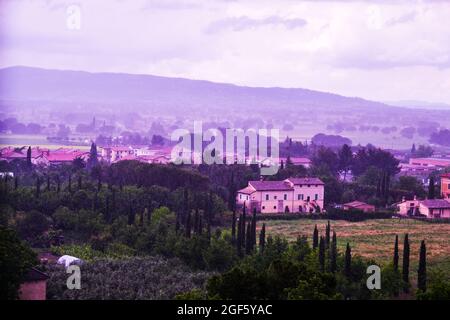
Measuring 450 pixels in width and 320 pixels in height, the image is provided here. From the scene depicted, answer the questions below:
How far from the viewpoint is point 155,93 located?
15075cm

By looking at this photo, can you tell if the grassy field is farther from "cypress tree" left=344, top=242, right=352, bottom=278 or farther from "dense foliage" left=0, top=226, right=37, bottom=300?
"dense foliage" left=0, top=226, right=37, bottom=300

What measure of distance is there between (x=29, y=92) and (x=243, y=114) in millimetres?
35000

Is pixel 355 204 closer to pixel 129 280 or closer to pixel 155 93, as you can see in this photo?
pixel 129 280

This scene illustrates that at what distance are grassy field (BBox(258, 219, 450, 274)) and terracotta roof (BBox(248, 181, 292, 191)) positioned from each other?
3.01m

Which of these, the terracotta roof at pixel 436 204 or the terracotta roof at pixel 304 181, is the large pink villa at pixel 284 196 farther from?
the terracotta roof at pixel 436 204

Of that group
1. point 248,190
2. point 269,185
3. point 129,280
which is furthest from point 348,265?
point 269,185

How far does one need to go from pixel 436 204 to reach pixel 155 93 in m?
122

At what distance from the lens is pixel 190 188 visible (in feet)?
105

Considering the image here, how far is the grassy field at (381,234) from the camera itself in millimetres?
21953

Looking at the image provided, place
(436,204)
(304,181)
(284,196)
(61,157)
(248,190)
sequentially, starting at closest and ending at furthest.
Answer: (436,204) → (248,190) → (284,196) → (304,181) → (61,157)

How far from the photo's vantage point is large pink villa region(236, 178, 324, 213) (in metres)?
31.7

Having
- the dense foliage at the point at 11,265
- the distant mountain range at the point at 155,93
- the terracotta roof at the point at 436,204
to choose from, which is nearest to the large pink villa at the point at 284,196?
the terracotta roof at the point at 436,204
